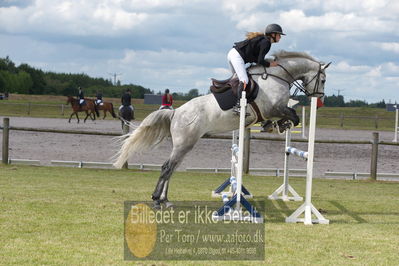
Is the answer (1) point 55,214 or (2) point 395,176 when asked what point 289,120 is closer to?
(1) point 55,214

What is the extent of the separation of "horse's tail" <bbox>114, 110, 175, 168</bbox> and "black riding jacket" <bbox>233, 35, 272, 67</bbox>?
1.38m

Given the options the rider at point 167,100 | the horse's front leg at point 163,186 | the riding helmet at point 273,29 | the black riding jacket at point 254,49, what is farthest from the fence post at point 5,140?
the rider at point 167,100

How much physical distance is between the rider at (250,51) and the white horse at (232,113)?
0.80 feet

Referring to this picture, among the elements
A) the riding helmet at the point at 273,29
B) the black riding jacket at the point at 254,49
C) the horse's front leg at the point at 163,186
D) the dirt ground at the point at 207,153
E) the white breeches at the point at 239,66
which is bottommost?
the dirt ground at the point at 207,153

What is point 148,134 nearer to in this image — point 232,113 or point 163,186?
point 163,186

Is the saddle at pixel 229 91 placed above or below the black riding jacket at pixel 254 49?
below

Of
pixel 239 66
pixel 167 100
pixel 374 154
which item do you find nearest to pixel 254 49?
pixel 239 66

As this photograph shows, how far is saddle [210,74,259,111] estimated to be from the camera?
23.1 feet

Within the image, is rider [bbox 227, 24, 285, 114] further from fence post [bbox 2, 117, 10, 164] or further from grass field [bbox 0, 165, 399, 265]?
fence post [bbox 2, 117, 10, 164]

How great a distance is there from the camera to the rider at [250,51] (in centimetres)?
693

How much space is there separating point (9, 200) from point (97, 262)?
376 cm

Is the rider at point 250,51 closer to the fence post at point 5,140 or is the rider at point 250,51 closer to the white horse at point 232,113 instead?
the white horse at point 232,113

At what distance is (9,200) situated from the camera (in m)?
7.90

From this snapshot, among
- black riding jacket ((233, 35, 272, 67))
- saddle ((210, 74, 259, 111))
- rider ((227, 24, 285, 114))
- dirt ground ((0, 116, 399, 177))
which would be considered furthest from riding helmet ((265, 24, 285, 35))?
dirt ground ((0, 116, 399, 177))
